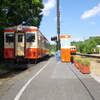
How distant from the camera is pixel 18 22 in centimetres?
2158

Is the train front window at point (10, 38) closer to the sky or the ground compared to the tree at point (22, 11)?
closer to the ground

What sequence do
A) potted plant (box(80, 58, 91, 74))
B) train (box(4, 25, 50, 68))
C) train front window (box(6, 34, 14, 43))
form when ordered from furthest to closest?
train front window (box(6, 34, 14, 43)) → train (box(4, 25, 50, 68)) → potted plant (box(80, 58, 91, 74))

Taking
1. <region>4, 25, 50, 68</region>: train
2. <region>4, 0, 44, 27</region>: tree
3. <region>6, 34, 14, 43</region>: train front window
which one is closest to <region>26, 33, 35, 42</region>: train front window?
<region>4, 25, 50, 68</region>: train

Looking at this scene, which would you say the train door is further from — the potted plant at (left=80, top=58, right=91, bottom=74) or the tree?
the potted plant at (left=80, top=58, right=91, bottom=74)

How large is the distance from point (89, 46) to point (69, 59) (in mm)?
53798

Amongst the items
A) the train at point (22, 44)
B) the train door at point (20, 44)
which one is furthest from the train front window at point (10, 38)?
the train door at point (20, 44)

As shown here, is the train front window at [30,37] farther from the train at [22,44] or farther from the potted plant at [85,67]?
the potted plant at [85,67]

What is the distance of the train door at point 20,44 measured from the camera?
13922 millimetres

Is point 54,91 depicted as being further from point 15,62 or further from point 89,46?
point 89,46

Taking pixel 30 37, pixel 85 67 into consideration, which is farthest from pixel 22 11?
pixel 85 67

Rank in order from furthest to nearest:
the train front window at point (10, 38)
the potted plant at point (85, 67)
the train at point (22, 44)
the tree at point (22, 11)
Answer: the tree at point (22, 11) < the train front window at point (10, 38) < the train at point (22, 44) < the potted plant at point (85, 67)

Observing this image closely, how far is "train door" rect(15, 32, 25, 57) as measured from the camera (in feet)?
45.7

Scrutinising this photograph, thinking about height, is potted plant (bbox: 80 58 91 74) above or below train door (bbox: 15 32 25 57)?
below

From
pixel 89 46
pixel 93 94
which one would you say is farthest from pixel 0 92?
pixel 89 46
